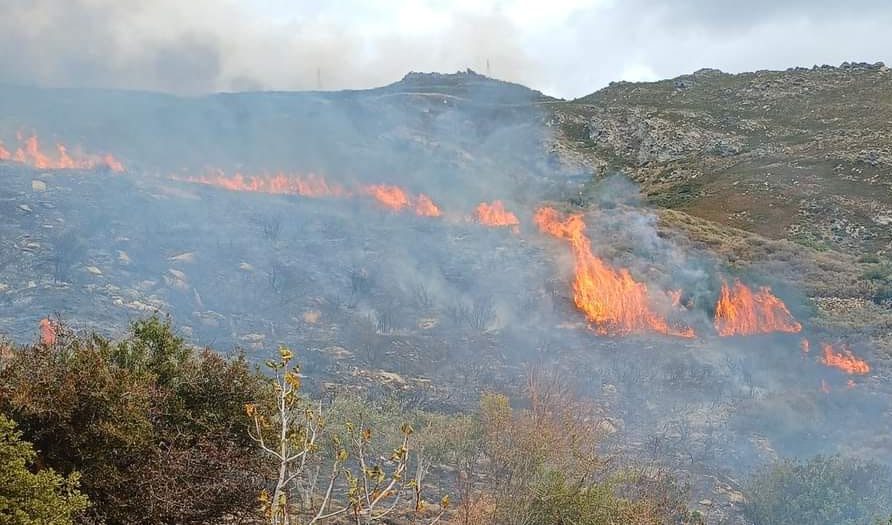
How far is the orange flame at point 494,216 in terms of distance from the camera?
44.6 m

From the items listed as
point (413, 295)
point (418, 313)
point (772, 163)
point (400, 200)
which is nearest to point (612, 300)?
point (418, 313)

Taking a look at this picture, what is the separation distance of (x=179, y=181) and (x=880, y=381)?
40.6 m

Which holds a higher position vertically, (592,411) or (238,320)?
(238,320)

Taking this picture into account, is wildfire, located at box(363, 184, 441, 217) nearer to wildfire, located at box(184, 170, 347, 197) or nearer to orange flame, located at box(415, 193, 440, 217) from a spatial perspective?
orange flame, located at box(415, 193, 440, 217)

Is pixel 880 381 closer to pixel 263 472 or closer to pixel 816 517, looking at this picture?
pixel 816 517

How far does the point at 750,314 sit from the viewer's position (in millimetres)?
30953

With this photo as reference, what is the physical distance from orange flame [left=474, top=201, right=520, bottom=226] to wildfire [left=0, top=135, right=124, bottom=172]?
80.1ft

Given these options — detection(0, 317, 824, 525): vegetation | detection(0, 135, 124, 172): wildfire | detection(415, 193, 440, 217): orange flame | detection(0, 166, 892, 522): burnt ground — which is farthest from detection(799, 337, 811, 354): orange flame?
detection(0, 135, 124, 172): wildfire

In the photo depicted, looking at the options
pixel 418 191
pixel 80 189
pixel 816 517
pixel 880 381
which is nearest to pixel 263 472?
pixel 816 517

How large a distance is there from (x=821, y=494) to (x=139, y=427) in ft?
49.5

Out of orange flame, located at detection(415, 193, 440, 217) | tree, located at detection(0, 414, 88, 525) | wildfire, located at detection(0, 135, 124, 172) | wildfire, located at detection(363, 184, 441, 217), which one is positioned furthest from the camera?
wildfire, located at detection(363, 184, 441, 217)

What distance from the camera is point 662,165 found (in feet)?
291

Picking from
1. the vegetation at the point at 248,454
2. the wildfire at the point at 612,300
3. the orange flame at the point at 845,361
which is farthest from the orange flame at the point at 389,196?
the vegetation at the point at 248,454

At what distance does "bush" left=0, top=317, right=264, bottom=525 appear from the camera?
9.66 m
